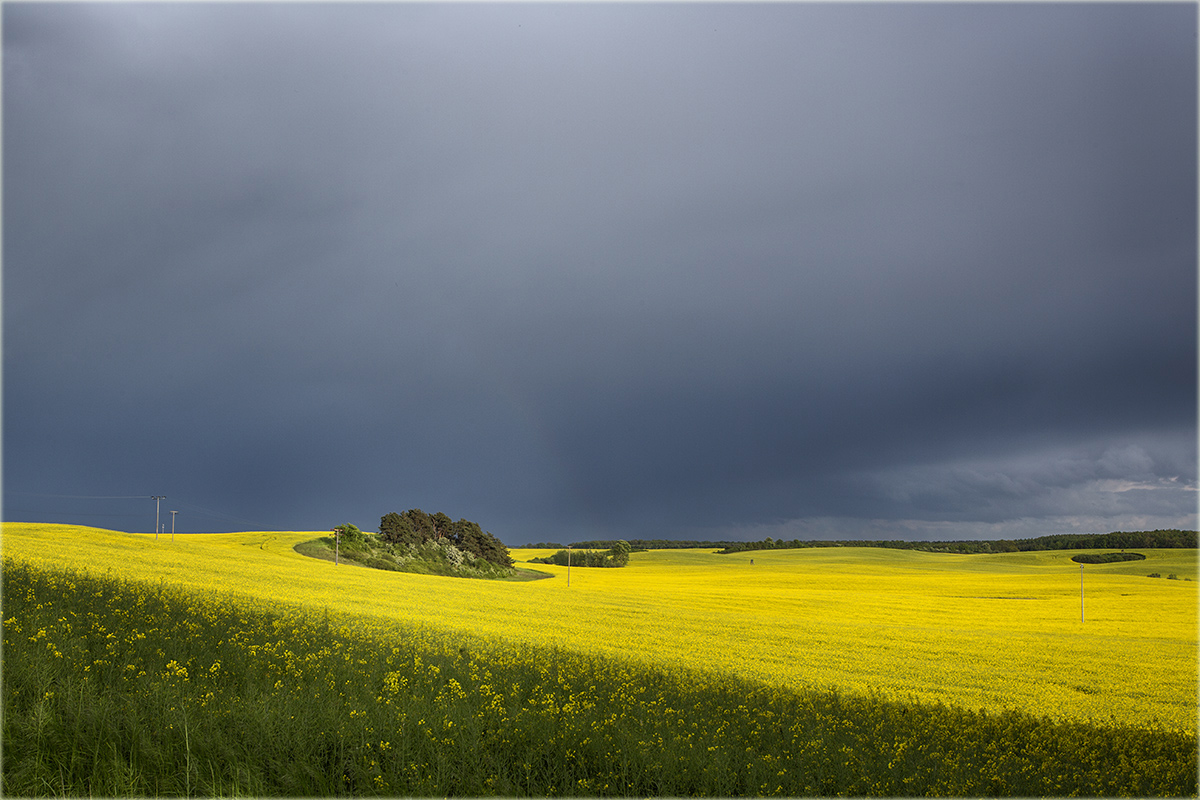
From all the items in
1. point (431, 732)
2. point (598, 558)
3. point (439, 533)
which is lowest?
point (598, 558)

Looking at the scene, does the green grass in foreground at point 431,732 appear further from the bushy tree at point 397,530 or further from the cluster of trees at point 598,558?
the cluster of trees at point 598,558

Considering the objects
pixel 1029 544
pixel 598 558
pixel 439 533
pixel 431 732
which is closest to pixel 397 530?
pixel 439 533

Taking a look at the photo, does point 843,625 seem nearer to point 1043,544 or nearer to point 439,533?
point 439,533

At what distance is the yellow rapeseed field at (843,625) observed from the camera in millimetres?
→ 16625

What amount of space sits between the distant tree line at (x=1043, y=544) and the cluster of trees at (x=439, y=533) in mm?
67213

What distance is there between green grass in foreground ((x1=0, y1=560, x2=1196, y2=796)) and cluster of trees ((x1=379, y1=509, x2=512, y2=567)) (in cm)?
5802

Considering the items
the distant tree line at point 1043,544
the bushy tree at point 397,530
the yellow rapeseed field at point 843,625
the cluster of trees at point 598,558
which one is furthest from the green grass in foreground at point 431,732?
the distant tree line at point 1043,544

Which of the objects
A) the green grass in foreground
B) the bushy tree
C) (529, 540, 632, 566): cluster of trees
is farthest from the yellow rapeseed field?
(529, 540, 632, 566): cluster of trees

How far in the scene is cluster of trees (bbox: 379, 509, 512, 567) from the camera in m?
66.9

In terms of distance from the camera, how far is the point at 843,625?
30000mm

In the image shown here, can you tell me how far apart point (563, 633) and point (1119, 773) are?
16.9m

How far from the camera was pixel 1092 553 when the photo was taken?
10256cm

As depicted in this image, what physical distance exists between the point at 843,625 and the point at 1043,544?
117993 millimetres

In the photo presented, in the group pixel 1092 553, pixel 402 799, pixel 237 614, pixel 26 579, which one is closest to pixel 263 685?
pixel 402 799
